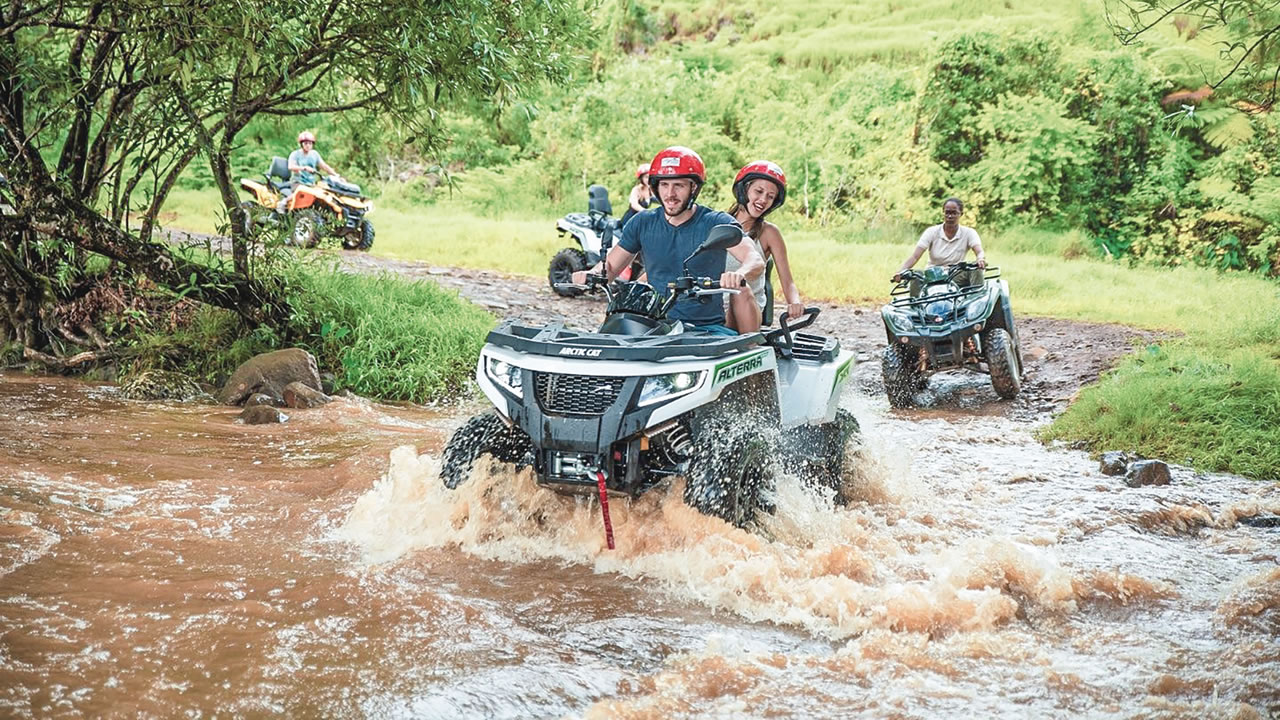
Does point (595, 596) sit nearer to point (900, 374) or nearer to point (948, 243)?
point (900, 374)

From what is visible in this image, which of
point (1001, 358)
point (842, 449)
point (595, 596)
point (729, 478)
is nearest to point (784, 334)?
point (842, 449)

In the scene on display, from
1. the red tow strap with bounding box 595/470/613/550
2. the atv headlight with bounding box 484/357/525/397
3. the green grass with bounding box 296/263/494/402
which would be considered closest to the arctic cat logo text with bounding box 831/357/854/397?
the red tow strap with bounding box 595/470/613/550

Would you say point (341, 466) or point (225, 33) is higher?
point (225, 33)

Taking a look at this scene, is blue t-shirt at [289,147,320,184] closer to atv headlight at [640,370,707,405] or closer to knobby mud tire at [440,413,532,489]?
knobby mud tire at [440,413,532,489]

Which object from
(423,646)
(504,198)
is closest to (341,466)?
(423,646)

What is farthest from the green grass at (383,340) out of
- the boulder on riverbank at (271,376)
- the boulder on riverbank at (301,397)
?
the boulder on riverbank at (301,397)

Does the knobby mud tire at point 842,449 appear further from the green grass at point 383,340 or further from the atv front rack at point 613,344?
the green grass at point 383,340

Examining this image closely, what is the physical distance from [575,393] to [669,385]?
40 centimetres

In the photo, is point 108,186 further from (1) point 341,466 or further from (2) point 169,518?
(2) point 169,518

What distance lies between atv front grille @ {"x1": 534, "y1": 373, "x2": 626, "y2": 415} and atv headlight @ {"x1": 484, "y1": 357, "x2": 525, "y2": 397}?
0.11 meters

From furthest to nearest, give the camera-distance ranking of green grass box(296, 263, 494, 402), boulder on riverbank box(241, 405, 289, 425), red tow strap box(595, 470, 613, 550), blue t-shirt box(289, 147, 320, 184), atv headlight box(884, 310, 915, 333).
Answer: blue t-shirt box(289, 147, 320, 184) < atv headlight box(884, 310, 915, 333) < green grass box(296, 263, 494, 402) < boulder on riverbank box(241, 405, 289, 425) < red tow strap box(595, 470, 613, 550)

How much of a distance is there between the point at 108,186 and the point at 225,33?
2708 millimetres

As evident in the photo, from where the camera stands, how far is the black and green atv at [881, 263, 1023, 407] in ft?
32.2

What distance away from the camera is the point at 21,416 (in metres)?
7.89
